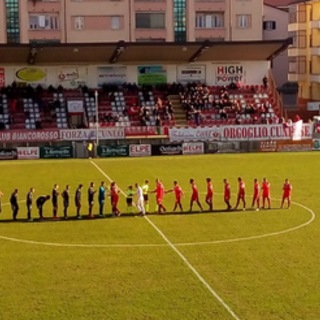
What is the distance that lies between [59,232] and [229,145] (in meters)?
29.4

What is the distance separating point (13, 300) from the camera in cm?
1886

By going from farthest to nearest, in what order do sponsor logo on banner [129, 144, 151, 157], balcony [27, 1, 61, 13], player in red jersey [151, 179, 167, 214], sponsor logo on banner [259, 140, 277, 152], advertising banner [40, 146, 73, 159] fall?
1. balcony [27, 1, 61, 13]
2. sponsor logo on banner [259, 140, 277, 152]
3. sponsor logo on banner [129, 144, 151, 157]
4. advertising banner [40, 146, 73, 159]
5. player in red jersey [151, 179, 167, 214]

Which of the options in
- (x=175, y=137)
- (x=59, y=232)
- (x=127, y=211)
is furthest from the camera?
(x=175, y=137)

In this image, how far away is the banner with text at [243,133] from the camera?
2213 inches

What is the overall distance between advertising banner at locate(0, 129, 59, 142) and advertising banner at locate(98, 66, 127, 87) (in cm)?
1365

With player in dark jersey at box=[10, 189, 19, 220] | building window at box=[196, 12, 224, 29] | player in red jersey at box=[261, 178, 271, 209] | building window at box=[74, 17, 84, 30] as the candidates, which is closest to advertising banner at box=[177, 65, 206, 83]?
building window at box=[196, 12, 224, 29]

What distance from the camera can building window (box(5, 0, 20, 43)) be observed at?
69.2 metres

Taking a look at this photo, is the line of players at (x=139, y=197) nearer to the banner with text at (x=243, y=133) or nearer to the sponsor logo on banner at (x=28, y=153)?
the sponsor logo on banner at (x=28, y=153)

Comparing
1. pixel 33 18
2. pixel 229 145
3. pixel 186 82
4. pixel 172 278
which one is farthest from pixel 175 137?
pixel 172 278

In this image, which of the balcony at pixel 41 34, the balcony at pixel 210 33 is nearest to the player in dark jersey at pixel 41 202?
the balcony at pixel 41 34

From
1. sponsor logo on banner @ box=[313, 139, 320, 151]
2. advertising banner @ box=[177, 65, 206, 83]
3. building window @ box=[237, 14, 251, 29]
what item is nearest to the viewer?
sponsor logo on banner @ box=[313, 139, 320, 151]

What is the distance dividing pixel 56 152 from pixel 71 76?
55.4 ft

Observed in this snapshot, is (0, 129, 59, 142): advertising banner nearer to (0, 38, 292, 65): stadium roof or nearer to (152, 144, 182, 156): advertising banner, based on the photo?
(152, 144, 182, 156): advertising banner

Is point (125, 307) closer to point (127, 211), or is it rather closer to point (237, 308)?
point (237, 308)
